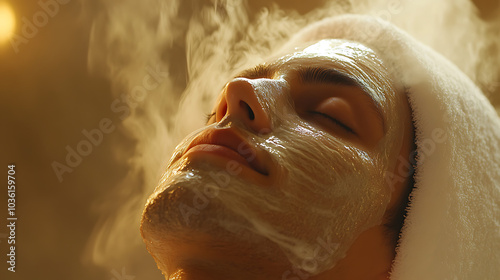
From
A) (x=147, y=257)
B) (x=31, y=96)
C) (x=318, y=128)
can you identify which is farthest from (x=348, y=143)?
(x=31, y=96)

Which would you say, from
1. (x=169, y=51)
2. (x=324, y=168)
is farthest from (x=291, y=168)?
(x=169, y=51)

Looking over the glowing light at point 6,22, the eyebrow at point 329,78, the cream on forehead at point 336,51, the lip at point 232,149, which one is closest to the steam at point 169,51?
the glowing light at point 6,22

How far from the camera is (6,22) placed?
1580mm

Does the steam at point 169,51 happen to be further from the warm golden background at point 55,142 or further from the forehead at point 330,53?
the forehead at point 330,53

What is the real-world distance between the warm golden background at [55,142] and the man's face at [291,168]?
0.70 metres

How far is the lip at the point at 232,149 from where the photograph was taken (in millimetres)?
857

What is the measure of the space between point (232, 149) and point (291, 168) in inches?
4.6

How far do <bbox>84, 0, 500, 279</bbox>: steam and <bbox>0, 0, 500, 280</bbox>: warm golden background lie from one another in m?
0.04

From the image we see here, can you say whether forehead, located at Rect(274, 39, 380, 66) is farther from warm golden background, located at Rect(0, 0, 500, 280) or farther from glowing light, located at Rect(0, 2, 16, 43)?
glowing light, located at Rect(0, 2, 16, 43)

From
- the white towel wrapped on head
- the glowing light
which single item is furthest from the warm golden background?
the white towel wrapped on head

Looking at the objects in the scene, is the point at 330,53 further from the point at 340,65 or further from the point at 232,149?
the point at 232,149

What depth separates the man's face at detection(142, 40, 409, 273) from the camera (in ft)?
2.66

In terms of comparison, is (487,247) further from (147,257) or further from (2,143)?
(2,143)

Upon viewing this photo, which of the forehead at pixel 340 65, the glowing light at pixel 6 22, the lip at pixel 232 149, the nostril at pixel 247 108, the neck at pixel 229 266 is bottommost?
the neck at pixel 229 266
